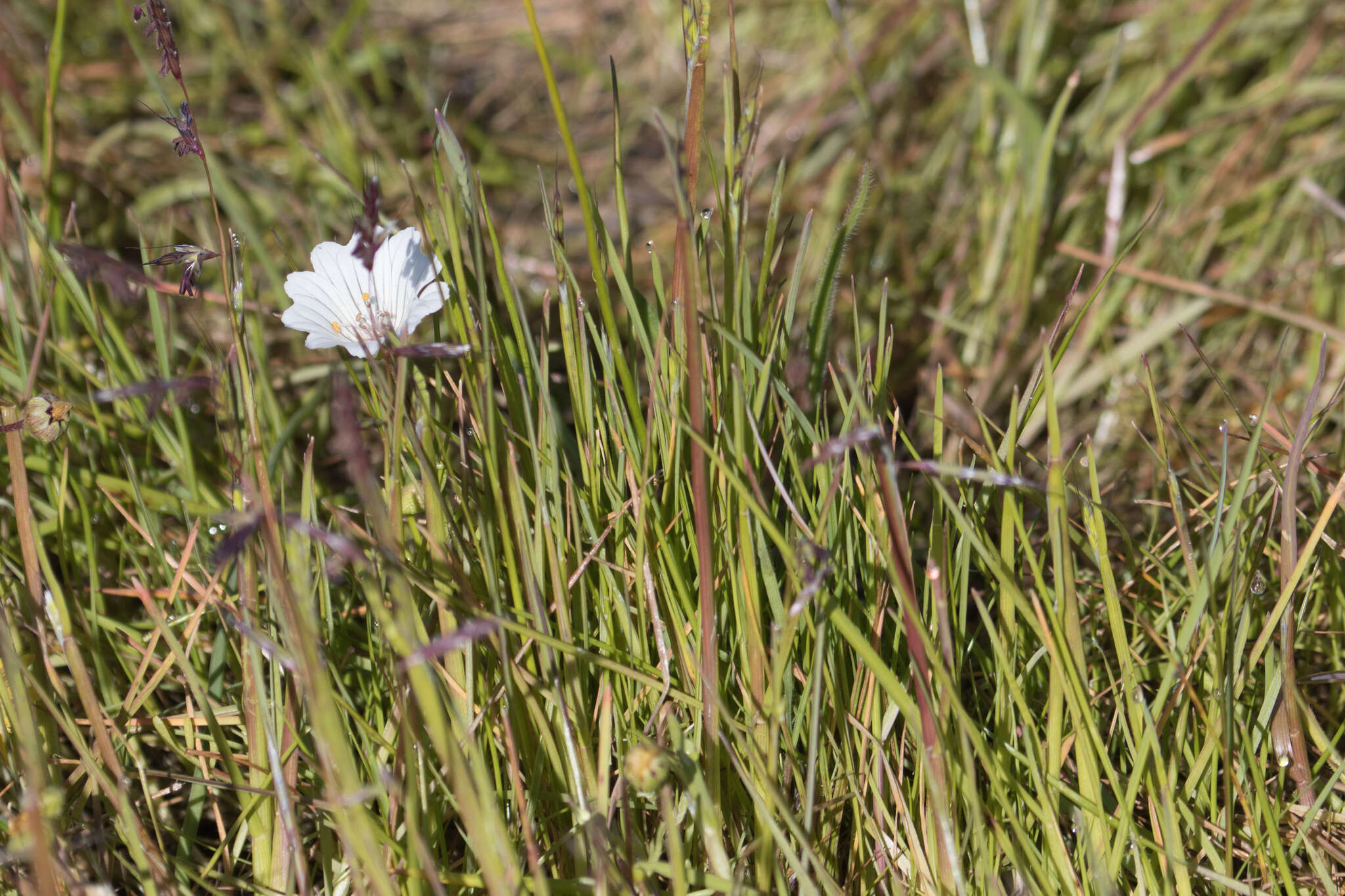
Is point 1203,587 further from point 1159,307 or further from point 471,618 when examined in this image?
point 1159,307

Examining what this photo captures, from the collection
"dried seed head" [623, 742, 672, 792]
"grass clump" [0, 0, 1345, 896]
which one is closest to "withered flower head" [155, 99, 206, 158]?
"grass clump" [0, 0, 1345, 896]

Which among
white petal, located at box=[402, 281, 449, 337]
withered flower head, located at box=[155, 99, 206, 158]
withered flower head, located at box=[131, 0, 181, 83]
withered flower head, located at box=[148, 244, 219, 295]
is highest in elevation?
withered flower head, located at box=[131, 0, 181, 83]

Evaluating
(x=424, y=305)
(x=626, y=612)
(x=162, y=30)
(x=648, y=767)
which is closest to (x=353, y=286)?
(x=424, y=305)

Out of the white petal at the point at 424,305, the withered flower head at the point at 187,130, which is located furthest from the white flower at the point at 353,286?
the withered flower head at the point at 187,130

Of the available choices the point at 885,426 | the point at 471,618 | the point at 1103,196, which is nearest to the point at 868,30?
the point at 1103,196

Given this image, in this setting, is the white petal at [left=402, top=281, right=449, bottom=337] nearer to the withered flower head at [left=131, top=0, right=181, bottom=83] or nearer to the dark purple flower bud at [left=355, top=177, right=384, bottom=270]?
the dark purple flower bud at [left=355, top=177, right=384, bottom=270]
